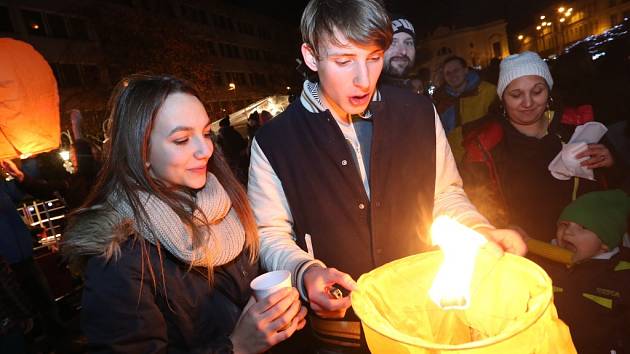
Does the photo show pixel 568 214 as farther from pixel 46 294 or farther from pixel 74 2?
pixel 74 2

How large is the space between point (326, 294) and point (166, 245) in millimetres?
979

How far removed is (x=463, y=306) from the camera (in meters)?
0.88

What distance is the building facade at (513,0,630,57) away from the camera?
64.8 metres

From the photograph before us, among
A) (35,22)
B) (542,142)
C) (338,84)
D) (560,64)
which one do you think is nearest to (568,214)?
(542,142)

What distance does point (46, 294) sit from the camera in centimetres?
532

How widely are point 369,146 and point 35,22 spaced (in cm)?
3763

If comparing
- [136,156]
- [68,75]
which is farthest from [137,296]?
[68,75]

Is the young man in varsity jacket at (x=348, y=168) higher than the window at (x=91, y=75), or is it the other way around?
the window at (x=91, y=75)

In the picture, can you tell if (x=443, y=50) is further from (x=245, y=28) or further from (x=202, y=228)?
(x=202, y=228)

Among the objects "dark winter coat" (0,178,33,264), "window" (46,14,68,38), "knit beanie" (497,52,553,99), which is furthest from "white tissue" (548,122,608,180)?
"window" (46,14,68,38)

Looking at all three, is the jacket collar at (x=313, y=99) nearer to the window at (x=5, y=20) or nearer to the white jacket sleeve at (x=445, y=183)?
the white jacket sleeve at (x=445, y=183)

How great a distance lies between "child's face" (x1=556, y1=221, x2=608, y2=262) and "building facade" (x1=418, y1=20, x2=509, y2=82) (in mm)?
96961

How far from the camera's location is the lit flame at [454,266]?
0.90 metres

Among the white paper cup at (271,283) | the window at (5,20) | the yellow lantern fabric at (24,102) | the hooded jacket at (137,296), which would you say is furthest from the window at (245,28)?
the white paper cup at (271,283)
